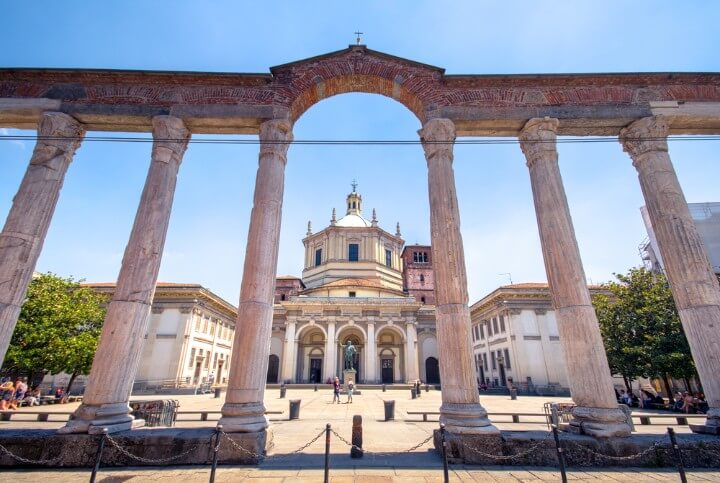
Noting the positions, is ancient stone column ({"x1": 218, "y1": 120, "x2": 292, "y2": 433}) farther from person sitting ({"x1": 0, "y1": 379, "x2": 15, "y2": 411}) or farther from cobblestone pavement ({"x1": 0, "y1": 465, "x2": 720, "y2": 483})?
person sitting ({"x1": 0, "y1": 379, "x2": 15, "y2": 411})

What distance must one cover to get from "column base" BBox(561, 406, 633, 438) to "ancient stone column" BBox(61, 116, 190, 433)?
842cm

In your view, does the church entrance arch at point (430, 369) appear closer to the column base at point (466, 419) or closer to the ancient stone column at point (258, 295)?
the column base at point (466, 419)

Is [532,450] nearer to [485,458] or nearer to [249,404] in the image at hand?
[485,458]

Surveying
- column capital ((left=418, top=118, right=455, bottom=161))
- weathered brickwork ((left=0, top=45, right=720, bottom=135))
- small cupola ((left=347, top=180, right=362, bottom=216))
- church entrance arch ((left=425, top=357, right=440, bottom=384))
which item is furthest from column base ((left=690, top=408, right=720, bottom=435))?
small cupola ((left=347, top=180, right=362, bottom=216))

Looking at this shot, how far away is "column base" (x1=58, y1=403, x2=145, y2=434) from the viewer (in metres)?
5.96

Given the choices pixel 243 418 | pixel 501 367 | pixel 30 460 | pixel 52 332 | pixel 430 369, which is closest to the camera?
pixel 30 460

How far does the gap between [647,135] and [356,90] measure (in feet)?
24.5

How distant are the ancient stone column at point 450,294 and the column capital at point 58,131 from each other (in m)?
8.71

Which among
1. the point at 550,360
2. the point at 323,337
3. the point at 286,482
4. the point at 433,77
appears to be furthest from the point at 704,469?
the point at 323,337

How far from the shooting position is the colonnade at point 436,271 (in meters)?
6.38

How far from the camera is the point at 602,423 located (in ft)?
20.1

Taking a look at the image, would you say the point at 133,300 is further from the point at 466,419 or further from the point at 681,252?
the point at 681,252

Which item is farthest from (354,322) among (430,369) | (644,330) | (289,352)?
(644,330)

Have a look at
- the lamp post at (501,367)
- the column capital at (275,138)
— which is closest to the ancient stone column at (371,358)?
the lamp post at (501,367)
